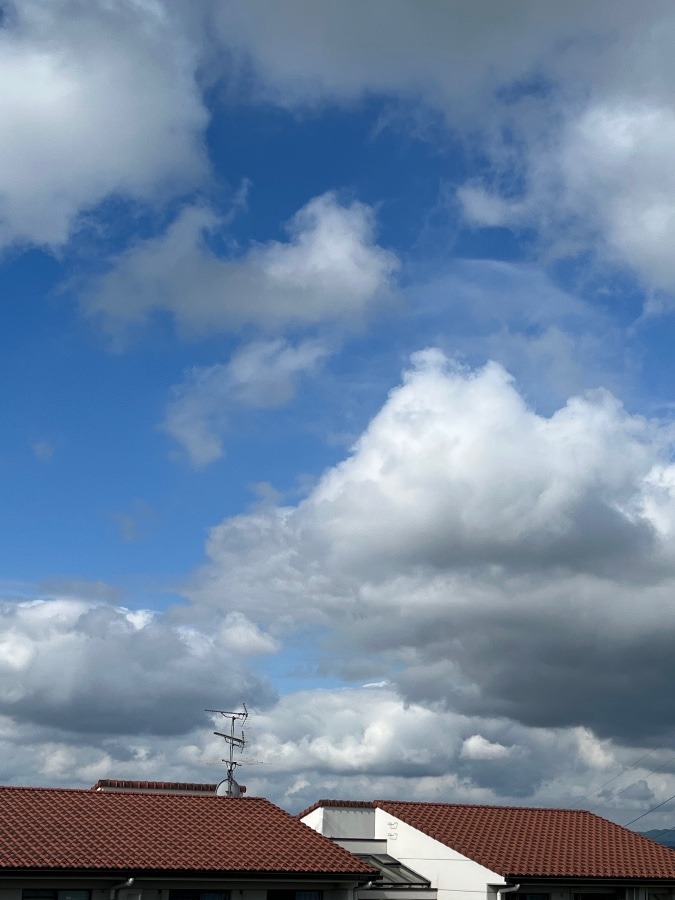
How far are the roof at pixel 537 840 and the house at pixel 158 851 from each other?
6.49m

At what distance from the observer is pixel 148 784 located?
1626 inches

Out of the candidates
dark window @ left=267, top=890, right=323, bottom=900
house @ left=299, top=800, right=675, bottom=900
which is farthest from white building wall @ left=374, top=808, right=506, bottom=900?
dark window @ left=267, top=890, right=323, bottom=900

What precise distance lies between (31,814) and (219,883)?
678 centimetres

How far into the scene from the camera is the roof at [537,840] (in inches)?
1603

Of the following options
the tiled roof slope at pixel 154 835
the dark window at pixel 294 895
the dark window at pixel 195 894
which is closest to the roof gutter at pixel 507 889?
the tiled roof slope at pixel 154 835

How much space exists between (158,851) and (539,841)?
17.5m

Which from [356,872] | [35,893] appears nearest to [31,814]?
[35,893]

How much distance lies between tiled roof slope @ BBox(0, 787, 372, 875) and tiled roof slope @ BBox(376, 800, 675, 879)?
21.4 ft

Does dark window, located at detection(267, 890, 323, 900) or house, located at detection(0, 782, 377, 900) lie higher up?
house, located at detection(0, 782, 377, 900)

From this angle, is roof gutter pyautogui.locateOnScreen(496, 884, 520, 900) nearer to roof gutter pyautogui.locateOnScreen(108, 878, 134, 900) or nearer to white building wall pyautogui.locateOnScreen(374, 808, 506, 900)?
white building wall pyautogui.locateOnScreen(374, 808, 506, 900)

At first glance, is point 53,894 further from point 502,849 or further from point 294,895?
point 502,849

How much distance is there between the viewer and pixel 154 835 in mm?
35062

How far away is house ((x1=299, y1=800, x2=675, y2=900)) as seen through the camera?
39906mm

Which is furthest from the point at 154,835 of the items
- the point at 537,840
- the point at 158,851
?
the point at 537,840
